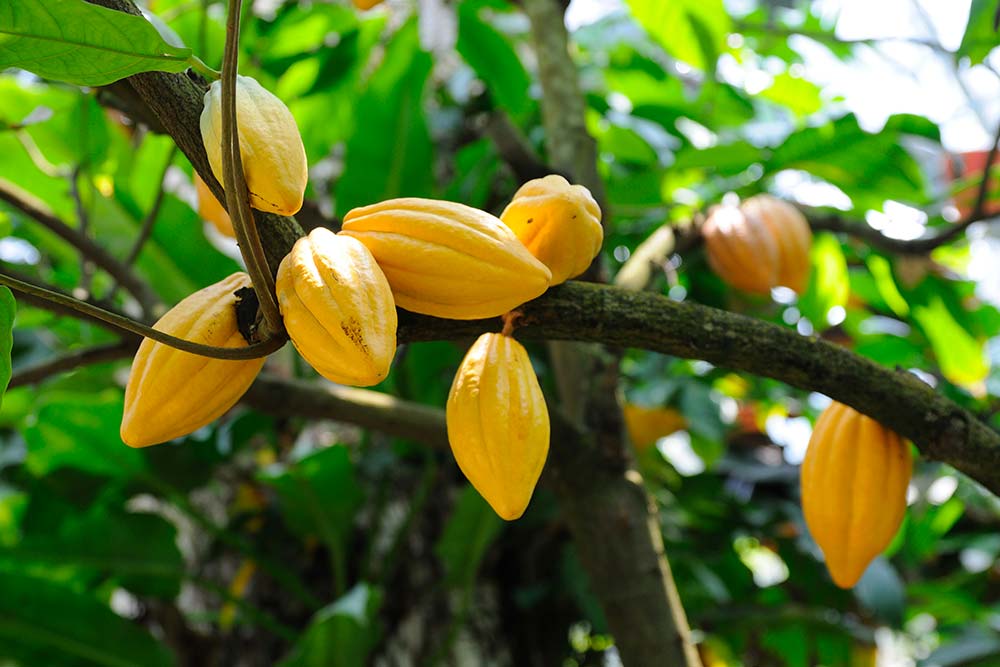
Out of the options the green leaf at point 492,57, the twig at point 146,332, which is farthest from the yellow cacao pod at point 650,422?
the twig at point 146,332

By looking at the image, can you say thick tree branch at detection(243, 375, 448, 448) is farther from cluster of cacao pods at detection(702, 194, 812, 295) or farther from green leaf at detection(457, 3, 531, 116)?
green leaf at detection(457, 3, 531, 116)

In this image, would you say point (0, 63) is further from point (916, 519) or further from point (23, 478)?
point (916, 519)

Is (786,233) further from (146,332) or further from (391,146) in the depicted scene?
(146,332)

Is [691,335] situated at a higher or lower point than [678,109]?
higher

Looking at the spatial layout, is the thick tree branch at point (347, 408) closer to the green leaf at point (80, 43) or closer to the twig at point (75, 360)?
the twig at point (75, 360)

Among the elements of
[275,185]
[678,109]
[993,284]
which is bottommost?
[993,284]

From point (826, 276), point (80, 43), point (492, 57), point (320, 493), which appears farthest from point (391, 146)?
point (80, 43)

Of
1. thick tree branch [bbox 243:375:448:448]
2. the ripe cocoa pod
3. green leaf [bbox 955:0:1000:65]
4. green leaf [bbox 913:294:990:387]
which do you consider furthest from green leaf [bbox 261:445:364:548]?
green leaf [bbox 913:294:990:387]

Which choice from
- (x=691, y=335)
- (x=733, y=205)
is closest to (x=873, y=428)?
(x=691, y=335)
